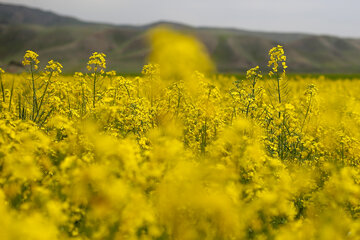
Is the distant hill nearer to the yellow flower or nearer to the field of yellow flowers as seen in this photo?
the yellow flower

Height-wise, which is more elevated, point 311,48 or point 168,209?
point 311,48

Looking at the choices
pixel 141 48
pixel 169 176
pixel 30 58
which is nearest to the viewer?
pixel 169 176

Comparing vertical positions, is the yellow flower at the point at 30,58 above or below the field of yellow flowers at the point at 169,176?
above

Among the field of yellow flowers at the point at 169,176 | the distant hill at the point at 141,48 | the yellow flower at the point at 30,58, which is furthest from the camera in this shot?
the distant hill at the point at 141,48

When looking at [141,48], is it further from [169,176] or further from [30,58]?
[169,176]

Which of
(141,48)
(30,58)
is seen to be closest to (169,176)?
(30,58)

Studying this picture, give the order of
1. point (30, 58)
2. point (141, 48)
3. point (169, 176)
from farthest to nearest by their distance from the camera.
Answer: point (141, 48) < point (30, 58) < point (169, 176)

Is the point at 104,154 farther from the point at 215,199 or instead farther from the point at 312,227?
the point at 312,227

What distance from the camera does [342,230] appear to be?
11.0ft

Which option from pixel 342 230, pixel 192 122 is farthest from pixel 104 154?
pixel 192 122

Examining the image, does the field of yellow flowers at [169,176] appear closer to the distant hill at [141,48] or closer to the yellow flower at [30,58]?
the yellow flower at [30,58]

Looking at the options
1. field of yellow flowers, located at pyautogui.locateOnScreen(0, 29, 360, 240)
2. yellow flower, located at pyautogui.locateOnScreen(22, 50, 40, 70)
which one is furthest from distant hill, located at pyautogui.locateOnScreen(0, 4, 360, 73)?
field of yellow flowers, located at pyautogui.locateOnScreen(0, 29, 360, 240)

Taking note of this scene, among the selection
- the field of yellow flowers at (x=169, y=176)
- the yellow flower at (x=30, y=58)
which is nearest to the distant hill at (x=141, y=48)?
the yellow flower at (x=30, y=58)

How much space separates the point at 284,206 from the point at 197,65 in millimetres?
5079
